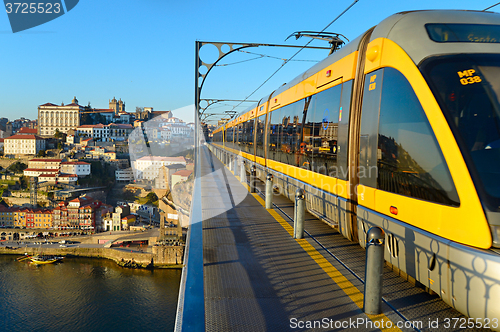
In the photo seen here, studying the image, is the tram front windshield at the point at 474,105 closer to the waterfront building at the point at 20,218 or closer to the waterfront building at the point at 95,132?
the waterfront building at the point at 20,218

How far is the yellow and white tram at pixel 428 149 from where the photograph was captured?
8.23 feet

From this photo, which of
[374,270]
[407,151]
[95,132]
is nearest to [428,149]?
[407,151]

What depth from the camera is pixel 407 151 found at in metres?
3.28

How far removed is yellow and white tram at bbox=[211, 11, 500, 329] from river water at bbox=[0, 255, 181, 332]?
34663mm

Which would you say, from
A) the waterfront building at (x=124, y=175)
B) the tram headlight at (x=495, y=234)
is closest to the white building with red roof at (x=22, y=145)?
the waterfront building at (x=124, y=175)

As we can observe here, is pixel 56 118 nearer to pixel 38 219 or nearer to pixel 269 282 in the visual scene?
pixel 38 219

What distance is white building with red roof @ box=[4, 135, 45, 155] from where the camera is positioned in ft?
339

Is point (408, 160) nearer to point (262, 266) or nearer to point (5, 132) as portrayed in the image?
point (262, 266)

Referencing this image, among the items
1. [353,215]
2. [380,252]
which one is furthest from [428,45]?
[353,215]

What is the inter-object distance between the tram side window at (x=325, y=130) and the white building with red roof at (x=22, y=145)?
116m

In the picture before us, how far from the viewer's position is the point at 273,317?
9.52ft

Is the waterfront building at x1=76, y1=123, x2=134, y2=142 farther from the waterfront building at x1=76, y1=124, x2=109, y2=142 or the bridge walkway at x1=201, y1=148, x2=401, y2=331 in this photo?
the bridge walkway at x1=201, y1=148, x2=401, y2=331

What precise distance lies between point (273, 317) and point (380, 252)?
1.04 m

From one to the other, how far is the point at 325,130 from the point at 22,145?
395 feet
